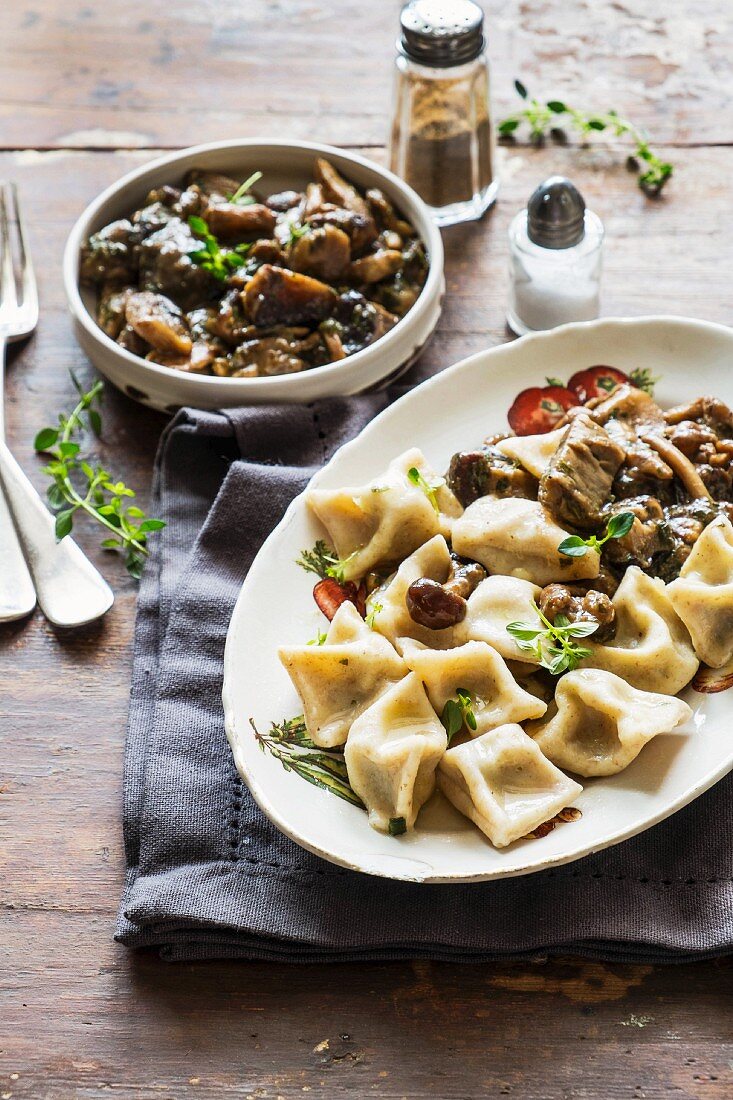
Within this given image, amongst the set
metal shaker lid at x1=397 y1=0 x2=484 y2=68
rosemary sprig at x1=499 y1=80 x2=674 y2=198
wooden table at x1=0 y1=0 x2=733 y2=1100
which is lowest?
wooden table at x1=0 y1=0 x2=733 y2=1100

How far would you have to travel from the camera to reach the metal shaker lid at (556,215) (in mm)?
3391

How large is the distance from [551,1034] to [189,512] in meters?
1.68

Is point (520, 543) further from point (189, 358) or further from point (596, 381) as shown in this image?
point (189, 358)

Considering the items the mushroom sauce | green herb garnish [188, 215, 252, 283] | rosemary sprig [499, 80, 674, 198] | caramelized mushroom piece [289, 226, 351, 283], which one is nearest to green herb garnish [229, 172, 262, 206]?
the mushroom sauce

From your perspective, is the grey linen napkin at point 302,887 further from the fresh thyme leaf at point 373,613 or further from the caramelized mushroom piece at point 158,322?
the caramelized mushroom piece at point 158,322

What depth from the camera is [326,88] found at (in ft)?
15.2

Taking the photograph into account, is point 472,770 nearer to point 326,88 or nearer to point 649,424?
point 649,424

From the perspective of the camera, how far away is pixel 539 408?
3197 millimetres

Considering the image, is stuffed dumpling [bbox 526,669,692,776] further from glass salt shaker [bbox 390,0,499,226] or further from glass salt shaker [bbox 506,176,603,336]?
glass salt shaker [bbox 390,0,499,226]

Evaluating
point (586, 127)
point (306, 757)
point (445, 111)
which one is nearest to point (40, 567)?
point (306, 757)

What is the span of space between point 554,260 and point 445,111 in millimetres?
739

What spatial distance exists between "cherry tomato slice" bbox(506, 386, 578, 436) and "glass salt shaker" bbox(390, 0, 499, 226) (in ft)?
3.76

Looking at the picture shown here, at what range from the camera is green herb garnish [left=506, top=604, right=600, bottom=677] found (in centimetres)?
252

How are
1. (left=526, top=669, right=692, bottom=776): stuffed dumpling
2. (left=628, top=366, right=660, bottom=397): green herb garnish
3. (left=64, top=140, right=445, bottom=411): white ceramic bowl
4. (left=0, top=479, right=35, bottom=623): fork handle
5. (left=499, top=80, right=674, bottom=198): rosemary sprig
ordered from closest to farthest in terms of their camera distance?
(left=526, top=669, right=692, bottom=776): stuffed dumpling → (left=0, top=479, right=35, bottom=623): fork handle → (left=628, top=366, right=660, bottom=397): green herb garnish → (left=64, top=140, right=445, bottom=411): white ceramic bowl → (left=499, top=80, right=674, bottom=198): rosemary sprig
